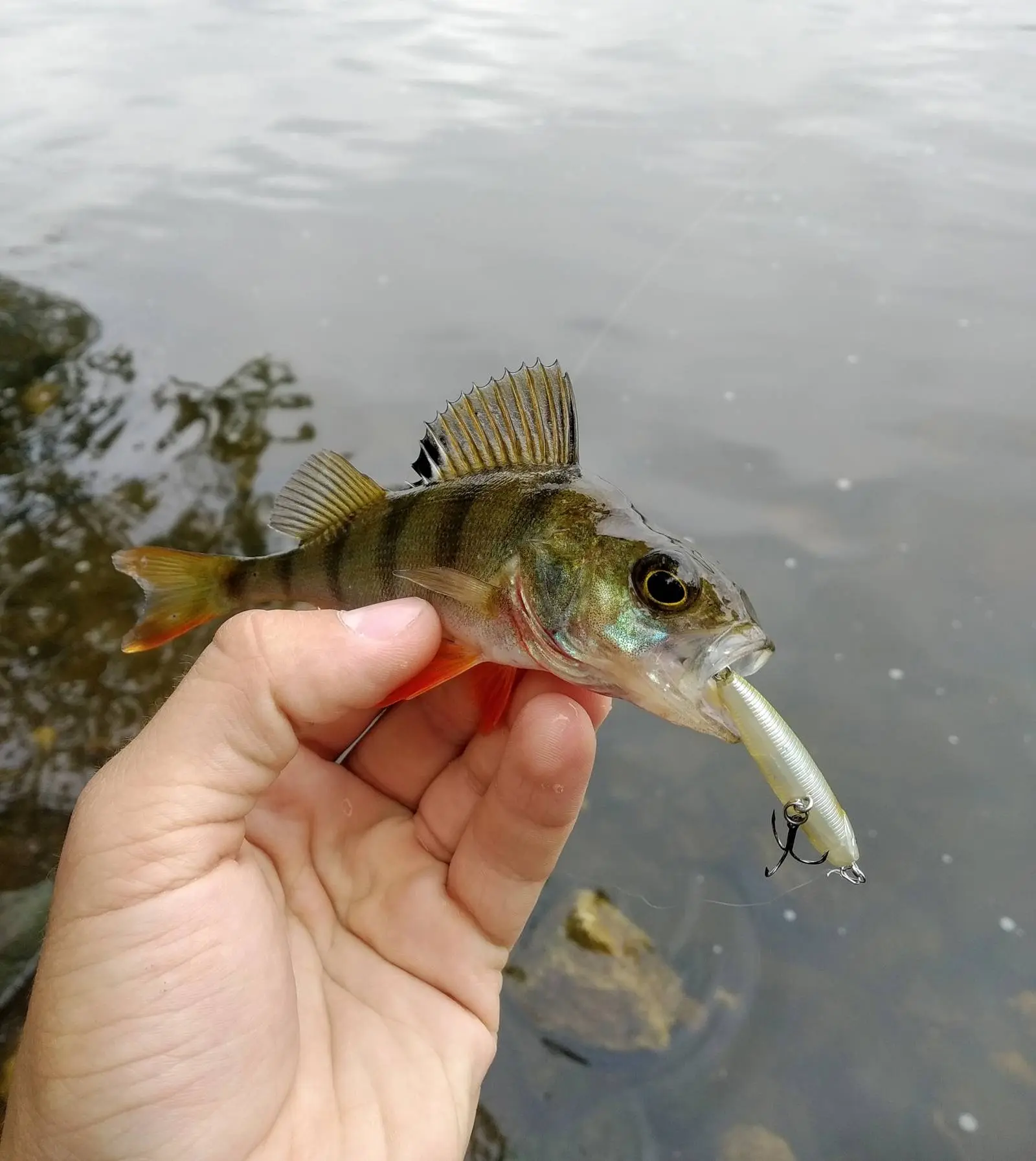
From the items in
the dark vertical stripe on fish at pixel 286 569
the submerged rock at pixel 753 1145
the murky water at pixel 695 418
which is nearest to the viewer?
the dark vertical stripe on fish at pixel 286 569

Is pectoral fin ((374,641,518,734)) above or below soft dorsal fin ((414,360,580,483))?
below

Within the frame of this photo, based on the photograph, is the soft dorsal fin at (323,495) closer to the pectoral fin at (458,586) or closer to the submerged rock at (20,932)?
the pectoral fin at (458,586)

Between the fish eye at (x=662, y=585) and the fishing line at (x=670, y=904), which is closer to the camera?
the fish eye at (x=662, y=585)

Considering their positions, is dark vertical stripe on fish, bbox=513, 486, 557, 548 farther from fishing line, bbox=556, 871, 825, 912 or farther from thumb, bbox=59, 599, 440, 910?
fishing line, bbox=556, 871, 825, 912

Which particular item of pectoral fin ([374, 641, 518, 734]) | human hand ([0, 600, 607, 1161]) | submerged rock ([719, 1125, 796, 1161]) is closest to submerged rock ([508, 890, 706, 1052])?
submerged rock ([719, 1125, 796, 1161])

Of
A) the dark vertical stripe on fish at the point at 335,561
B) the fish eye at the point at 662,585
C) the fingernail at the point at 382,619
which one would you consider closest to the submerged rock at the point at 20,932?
the dark vertical stripe on fish at the point at 335,561

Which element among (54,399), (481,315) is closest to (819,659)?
(481,315)
